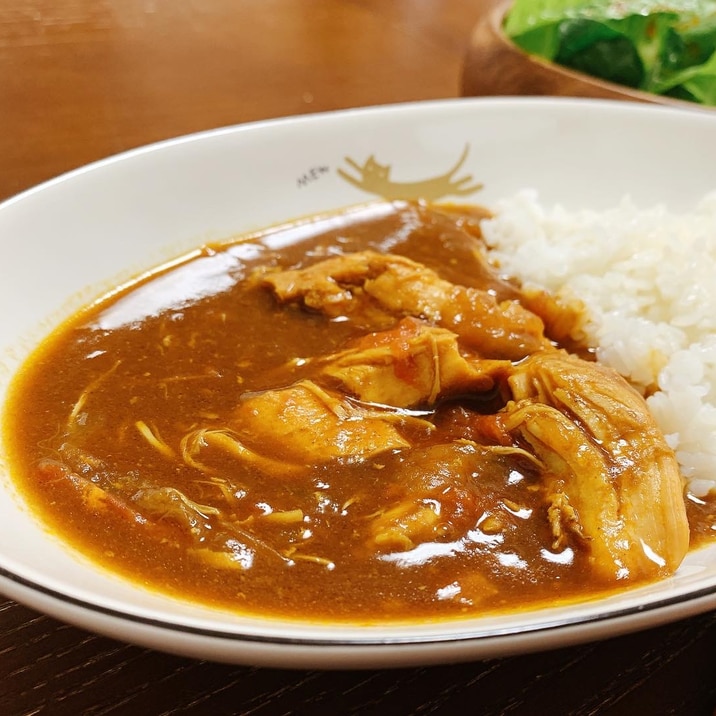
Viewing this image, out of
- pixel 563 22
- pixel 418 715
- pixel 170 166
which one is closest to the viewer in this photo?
pixel 418 715

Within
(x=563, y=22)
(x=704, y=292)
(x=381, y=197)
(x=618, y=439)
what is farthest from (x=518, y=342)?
(x=563, y=22)

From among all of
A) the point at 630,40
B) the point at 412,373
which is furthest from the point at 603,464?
the point at 630,40

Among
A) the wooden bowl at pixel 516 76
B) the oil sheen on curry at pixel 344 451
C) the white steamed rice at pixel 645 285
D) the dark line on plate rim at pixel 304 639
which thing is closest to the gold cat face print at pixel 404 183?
the white steamed rice at pixel 645 285

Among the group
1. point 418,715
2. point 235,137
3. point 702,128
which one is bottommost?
point 418,715

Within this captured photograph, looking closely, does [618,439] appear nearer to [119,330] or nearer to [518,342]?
[518,342]

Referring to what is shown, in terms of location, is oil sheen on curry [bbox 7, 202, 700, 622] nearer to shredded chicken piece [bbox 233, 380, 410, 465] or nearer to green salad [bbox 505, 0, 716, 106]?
shredded chicken piece [bbox 233, 380, 410, 465]

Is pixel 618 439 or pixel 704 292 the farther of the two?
pixel 704 292

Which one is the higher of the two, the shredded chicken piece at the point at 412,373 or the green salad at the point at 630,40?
the green salad at the point at 630,40

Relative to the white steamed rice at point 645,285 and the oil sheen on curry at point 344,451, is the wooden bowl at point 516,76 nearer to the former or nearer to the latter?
the white steamed rice at point 645,285
